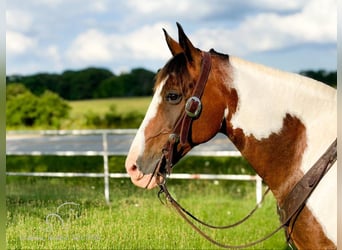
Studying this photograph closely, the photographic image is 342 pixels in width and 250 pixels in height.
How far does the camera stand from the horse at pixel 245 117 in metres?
2.18

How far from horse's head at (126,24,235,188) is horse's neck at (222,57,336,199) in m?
0.10

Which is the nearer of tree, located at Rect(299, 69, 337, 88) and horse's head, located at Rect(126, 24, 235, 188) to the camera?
horse's head, located at Rect(126, 24, 235, 188)

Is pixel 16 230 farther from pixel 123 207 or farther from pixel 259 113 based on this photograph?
pixel 259 113

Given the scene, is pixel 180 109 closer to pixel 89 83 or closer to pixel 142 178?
pixel 142 178

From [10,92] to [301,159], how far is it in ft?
30.6

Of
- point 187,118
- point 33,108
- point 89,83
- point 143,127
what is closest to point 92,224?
point 143,127

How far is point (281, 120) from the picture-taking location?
2203 mm

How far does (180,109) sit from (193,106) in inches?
3.1

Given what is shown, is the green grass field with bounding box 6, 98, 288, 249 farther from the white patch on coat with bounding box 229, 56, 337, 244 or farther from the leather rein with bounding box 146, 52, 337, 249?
the white patch on coat with bounding box 229, 56, 337, 244

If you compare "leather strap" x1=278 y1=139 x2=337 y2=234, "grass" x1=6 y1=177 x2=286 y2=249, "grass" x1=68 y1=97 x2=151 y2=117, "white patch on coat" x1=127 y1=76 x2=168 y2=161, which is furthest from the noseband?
"grass" x1=68 y1=97 x2=151 y2=117

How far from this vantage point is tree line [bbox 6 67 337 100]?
10.9 metres

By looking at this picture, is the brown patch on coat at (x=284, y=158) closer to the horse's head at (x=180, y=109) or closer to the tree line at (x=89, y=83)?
the horse's head at (x=180, y=109)

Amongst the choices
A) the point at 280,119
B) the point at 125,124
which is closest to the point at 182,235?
the point at 280,119

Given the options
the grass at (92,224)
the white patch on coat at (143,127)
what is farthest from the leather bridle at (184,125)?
the grass at (92,224)
